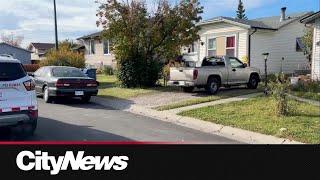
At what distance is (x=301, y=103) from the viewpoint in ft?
47.3

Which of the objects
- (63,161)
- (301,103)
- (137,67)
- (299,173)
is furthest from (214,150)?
(137,67)

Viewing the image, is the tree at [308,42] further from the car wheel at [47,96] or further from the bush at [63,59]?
the car wheel at [47,96]

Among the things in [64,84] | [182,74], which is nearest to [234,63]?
[182,74]

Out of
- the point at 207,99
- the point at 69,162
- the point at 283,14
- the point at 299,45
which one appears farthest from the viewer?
the point at 283,14

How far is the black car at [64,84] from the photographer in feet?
54.6

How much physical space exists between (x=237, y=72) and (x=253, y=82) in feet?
3.90

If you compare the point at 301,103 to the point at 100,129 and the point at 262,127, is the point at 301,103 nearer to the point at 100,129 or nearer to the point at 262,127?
the point at 262,127

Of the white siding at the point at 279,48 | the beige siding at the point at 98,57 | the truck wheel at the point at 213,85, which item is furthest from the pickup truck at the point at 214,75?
the beige siding at the point at 98,57

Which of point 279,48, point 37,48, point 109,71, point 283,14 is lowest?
point 109,71

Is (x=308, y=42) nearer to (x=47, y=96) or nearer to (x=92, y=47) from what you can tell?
(x=47, y=96)

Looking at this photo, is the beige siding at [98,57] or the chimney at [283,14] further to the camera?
the beige siding at [98,57]

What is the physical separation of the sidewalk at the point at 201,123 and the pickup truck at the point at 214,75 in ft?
5.81

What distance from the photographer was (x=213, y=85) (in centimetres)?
1777

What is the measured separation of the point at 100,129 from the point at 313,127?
16.4 feet
